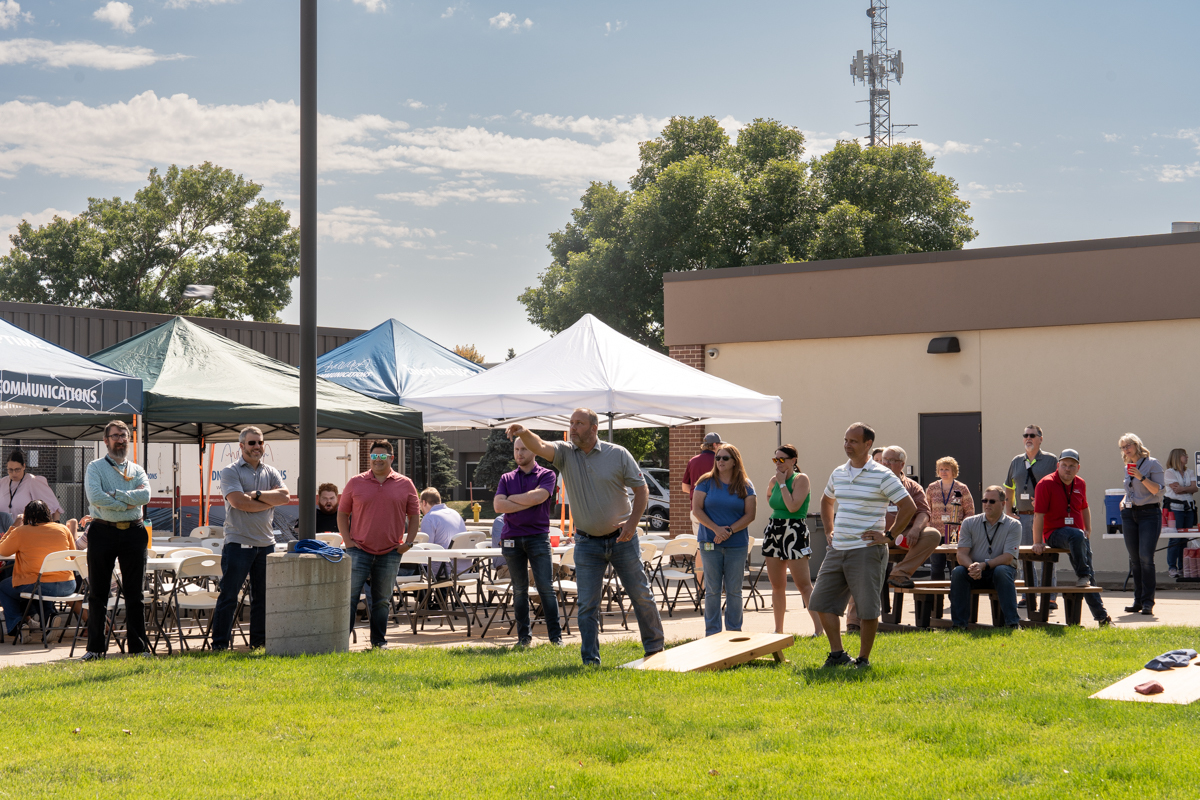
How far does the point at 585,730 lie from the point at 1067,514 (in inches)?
279

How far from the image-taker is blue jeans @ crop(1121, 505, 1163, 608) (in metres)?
12.3

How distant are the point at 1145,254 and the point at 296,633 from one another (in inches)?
532

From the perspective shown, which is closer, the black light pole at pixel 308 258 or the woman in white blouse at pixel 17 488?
the black light pole at pixel 308 258

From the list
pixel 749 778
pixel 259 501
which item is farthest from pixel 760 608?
pixel 749 778

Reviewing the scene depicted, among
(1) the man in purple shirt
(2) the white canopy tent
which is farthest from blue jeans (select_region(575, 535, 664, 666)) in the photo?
(2) the white canopy tent

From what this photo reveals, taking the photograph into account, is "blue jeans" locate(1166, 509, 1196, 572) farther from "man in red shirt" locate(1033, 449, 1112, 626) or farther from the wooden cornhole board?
the wooden cornhole board

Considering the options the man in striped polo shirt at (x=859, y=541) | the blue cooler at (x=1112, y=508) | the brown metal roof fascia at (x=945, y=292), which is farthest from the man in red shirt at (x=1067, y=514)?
the brown metal roof fascia at (x=945, y=292)

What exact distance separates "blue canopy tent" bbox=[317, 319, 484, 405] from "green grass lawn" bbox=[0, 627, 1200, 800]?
27.6ft

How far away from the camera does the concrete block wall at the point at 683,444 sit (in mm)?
20266

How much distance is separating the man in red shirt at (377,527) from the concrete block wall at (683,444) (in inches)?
405

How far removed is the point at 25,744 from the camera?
615 cm

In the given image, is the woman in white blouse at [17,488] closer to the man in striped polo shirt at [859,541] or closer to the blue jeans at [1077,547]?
the man in striped polo shirt at [859,541]

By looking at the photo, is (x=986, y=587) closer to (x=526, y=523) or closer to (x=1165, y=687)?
(x=1165, y=687)

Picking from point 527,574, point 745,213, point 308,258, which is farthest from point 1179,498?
point 745,213
